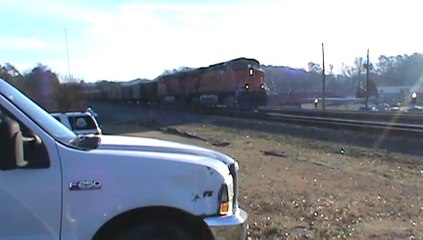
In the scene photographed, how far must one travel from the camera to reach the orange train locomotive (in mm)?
46500

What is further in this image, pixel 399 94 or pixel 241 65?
pixel 399 94

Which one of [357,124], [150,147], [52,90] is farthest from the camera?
[52,90]

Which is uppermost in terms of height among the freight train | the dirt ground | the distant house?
the freight train

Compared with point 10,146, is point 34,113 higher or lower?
higher

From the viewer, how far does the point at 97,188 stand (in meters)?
4.27

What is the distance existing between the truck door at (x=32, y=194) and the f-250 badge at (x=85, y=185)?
9 cm

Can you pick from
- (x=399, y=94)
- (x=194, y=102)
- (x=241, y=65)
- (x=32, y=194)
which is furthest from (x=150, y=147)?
(x=399, y=94)

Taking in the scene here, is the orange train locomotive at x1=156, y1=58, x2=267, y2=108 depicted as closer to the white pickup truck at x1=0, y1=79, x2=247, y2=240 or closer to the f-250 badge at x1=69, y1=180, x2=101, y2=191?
the white pickup truck at x1=0, y1=79, x2=247, y2=240

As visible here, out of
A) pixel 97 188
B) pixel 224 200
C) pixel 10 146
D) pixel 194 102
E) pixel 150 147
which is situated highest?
pixel 10 146

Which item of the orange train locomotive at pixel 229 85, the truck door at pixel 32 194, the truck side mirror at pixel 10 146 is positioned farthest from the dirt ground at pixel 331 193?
the orange train locomotive at pixel 229 85

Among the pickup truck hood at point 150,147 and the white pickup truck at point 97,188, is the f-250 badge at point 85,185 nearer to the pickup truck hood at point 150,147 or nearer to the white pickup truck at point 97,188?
the white pickup truck at point 97,188

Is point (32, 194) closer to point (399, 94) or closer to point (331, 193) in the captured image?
point (331, 193)

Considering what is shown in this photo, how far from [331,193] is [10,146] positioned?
26.5ft

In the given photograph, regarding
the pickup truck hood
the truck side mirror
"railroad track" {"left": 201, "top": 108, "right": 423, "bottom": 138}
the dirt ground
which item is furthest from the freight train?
the truck side mirror
